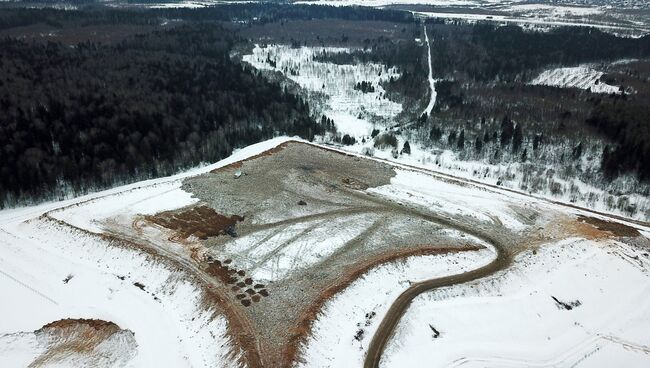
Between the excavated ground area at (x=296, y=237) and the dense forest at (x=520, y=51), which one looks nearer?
the excavated ground area at (x=296, y=237)

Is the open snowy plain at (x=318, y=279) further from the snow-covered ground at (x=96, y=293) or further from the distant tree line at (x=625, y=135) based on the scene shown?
the distant tree line at (x=625, y=135)

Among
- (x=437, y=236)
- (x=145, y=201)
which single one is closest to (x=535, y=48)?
(x=437, y=236)

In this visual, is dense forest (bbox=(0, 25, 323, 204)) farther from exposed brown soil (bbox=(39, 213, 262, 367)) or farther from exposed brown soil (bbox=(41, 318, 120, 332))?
exposed brown soil (bbox=(41, 318, 120, 332))

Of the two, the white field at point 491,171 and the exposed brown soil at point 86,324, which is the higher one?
the white field at point 491,171

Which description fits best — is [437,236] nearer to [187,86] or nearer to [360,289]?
[360,289]

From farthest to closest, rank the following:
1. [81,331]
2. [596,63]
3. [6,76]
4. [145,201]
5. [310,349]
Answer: [596,63] < [6,76] < [145,201] < [81,331] < [310,349]

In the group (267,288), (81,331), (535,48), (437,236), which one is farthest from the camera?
(535,48)

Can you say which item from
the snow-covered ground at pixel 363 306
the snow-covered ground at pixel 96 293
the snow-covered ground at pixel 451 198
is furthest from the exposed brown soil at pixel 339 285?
the snow-covered ground at pixel 451 198
